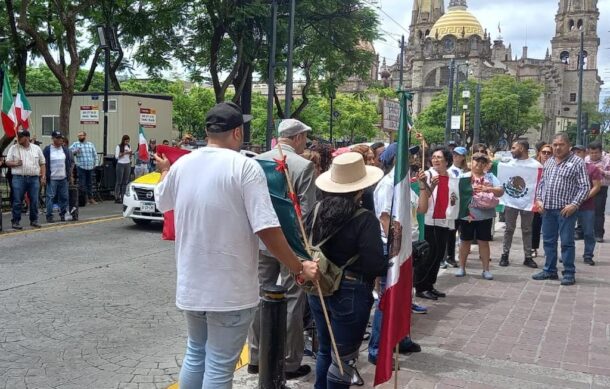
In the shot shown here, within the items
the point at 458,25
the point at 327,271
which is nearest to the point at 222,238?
the point at 327,271

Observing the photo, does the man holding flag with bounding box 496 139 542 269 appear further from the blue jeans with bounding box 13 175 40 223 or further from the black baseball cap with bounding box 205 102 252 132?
the blue jeans with bounding box 13 175 40 223

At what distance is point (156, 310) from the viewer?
6.41 metres

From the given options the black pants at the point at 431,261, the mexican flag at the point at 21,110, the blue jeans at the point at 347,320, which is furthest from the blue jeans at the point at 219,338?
the mexican flag at the point at 21,110

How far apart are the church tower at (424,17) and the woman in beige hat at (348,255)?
129883 millimetres

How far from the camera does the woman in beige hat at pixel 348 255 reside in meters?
3.70

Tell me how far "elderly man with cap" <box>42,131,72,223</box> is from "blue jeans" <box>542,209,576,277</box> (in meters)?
9.22

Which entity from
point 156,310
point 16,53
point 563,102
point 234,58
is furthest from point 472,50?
point 156,310

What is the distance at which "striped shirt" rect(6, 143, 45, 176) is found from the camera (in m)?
11.3

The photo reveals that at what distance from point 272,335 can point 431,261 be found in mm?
3827

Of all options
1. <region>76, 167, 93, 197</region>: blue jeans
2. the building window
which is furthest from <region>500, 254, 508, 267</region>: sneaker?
the building window

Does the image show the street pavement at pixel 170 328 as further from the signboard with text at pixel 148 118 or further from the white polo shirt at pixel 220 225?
the signboard with text at pixel 148 118

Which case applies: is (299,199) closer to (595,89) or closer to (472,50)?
(472,50)

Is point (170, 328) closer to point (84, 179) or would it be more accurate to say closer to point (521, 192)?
point (521, 192)

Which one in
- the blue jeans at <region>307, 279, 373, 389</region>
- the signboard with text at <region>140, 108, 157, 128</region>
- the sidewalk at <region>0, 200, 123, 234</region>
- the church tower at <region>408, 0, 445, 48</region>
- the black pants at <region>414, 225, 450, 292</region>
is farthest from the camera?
the church tower at <region>408, 0, 445, 48</region>
